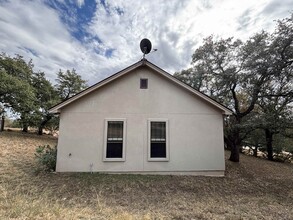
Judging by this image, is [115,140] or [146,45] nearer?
[115,140]

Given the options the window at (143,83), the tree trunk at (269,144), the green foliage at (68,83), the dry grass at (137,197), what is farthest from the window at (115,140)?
the green foliage at (68,83)

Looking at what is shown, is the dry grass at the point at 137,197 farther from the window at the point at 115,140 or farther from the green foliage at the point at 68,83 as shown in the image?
the green foliage at the point at 68,83

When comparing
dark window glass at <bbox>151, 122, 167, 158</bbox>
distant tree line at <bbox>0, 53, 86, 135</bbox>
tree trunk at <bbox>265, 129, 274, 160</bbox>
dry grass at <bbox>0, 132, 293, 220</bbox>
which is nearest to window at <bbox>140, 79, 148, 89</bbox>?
dark window glass at <bbox>151, 122, 167, 158</bbox>

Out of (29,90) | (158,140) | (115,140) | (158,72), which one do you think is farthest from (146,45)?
(29,90)

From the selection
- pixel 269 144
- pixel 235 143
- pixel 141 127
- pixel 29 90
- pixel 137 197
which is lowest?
pixel 137 197

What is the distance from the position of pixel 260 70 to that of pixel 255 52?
1.25 metres

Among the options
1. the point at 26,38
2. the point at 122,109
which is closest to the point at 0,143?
the point at 26,38

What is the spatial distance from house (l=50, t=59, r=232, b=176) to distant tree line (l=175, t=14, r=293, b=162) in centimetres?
295

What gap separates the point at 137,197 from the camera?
5.96m

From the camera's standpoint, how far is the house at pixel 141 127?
27.6 ft

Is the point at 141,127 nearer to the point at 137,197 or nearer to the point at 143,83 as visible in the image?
the point at 143,83

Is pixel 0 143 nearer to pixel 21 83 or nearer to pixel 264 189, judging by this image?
pixel 21 83

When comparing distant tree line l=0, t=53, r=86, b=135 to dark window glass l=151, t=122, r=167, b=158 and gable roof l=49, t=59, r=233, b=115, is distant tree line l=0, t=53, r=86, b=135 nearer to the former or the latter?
gable roof l=49, t=59, r=233, b=115

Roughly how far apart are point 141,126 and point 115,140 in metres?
1.40
